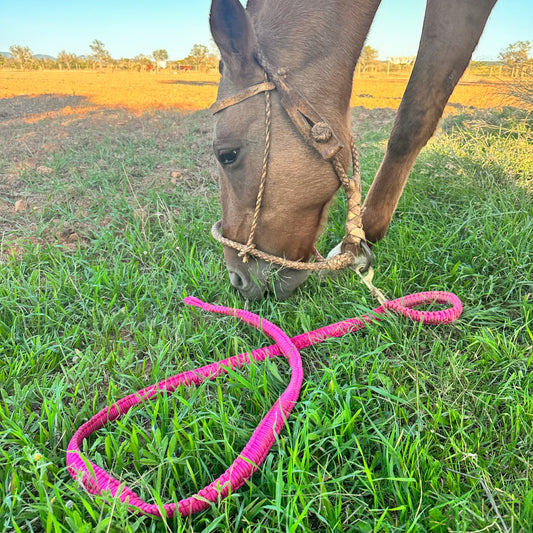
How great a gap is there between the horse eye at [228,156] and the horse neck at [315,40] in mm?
421

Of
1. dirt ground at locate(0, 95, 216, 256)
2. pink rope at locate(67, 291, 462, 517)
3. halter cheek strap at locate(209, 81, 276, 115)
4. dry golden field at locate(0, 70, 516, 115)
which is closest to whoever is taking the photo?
pink rope at locate(67, 291, 462, 517)

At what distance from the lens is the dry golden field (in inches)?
318

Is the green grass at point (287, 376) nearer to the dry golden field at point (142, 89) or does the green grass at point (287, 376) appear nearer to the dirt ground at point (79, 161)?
the dirt ground at point (79, 161)

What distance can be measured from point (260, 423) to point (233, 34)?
5.18ft

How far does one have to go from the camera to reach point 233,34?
171 cm

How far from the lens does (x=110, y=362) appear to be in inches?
66.4

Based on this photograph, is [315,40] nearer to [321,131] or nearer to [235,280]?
[321,131]

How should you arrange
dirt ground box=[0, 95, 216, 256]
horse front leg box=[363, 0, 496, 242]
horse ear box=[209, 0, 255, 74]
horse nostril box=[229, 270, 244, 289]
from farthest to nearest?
dirt ground box=[0, 95, 216, 256], horse front leg box=[363, 0, 496, 242], horse nostril box=[229, 270, 244, 289], horse ear box=[209, 0, 255, 74]

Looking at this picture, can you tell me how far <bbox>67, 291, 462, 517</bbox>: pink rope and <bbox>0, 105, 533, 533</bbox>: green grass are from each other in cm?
4

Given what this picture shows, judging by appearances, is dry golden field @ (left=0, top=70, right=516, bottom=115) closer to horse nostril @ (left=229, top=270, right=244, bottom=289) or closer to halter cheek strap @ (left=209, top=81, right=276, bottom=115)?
halter cheek strap @ (left=209, top=81, right=276, bottom=115)

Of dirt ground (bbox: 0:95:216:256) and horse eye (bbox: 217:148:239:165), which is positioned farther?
dirt ground (bbox: 0:95:216:256)

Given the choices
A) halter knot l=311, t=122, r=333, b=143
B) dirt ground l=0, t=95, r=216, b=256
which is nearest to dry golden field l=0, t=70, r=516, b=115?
dirt ground l=0, t=95, r=216, b=256

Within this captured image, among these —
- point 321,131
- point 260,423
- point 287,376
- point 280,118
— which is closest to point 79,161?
point 280,118

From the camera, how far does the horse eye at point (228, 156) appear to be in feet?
6.07
